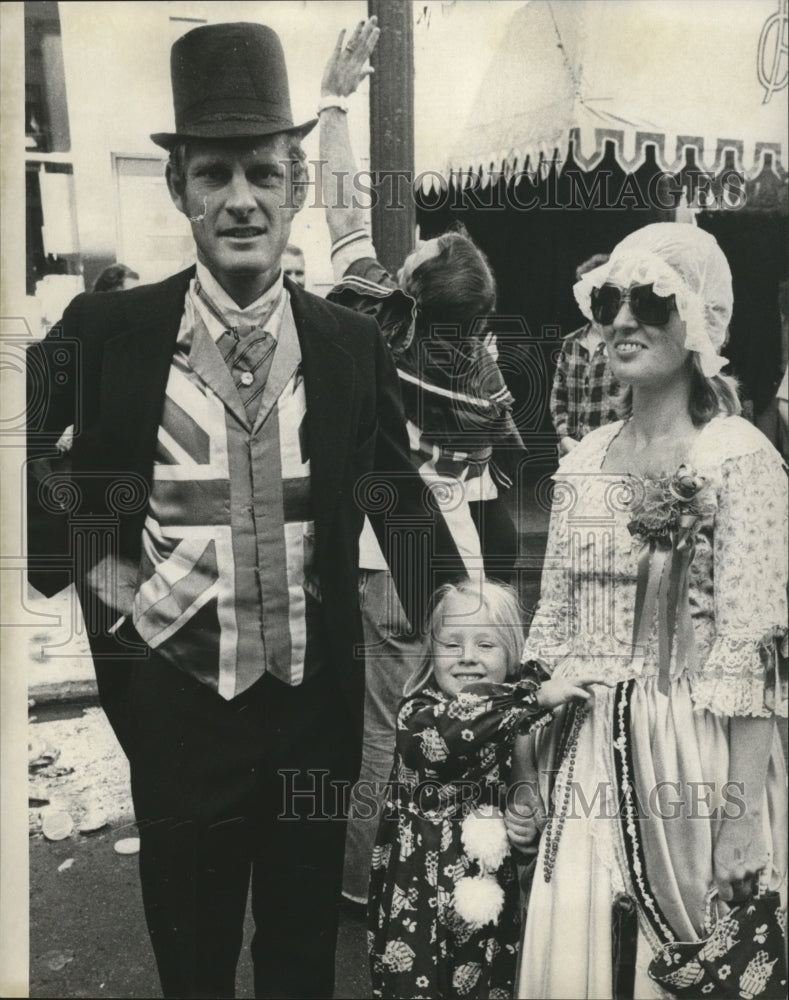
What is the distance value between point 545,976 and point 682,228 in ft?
6.98

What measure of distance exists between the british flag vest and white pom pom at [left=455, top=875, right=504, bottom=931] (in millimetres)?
732

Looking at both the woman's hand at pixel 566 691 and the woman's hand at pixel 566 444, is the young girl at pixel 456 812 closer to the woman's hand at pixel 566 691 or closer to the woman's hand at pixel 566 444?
the woman's hand at pixel 566 691

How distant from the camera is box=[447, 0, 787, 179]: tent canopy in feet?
10.4

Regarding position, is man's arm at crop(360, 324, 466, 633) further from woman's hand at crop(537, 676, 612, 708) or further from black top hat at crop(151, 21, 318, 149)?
black top hat at crop(151, 21, 318, 149)

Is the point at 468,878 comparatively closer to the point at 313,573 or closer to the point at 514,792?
the point at 514,792

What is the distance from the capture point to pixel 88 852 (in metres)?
3.27

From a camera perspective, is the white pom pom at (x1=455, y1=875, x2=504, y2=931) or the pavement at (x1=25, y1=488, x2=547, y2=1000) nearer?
the white pom pom at (x1=455, y1=875, x2=504, y2=931)

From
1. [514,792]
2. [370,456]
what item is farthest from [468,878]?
[370,456]

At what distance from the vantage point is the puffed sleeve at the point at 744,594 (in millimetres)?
3039

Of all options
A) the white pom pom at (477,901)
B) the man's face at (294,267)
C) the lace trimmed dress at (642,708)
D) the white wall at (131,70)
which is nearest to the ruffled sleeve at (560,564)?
the lace trimmed dress at (642,708)

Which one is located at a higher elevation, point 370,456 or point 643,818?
point 370,456

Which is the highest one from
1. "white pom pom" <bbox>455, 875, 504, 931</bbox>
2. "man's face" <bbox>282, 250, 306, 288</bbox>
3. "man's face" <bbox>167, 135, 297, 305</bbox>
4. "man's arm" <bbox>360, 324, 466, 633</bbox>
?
"man's face" <bbox>167, 135, 297, 305</bbox>

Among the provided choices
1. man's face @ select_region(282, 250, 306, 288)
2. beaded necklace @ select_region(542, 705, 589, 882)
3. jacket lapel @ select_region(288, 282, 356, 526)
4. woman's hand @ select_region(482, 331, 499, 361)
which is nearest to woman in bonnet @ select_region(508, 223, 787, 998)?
beaded necklace @ select_region(542, 705, 589, 882)

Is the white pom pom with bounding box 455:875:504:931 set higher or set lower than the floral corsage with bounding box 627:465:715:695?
lower
